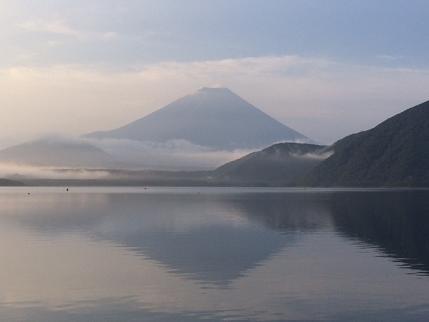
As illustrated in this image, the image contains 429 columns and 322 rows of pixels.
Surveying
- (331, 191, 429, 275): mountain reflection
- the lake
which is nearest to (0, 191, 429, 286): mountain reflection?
(331, 191, 429, 275): mountain reflection

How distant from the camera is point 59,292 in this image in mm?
35125

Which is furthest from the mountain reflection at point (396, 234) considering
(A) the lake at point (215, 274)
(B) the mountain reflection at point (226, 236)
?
(A) the lake at point (215, 274)

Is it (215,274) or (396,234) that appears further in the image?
(396,234)

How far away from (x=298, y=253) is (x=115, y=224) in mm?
35099

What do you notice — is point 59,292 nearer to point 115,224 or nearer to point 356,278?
point 356,278

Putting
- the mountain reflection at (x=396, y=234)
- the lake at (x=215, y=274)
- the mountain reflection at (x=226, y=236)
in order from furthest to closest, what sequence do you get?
the mountain reflection at (x=396, y=234), the mountain reflection at (x=226, y=236), the lake at (x=215, y=274)

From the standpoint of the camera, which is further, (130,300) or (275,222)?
(275,222)

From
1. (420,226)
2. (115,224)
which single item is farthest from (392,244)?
(115,224)

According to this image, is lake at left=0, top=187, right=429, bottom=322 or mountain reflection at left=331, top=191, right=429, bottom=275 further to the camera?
mountain reflection at left=331, top=191, right=429, bottom=275

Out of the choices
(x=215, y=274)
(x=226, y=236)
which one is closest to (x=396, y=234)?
(x=226, y=236)

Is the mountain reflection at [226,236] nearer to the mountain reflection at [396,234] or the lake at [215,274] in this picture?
the mountain reflection at [396,234]

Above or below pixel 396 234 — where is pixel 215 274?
below

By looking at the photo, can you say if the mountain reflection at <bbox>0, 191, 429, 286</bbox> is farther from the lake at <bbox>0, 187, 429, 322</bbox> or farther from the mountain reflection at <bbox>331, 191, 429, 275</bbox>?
the lake at <bbox>0, 187, 429, 322</bbox>

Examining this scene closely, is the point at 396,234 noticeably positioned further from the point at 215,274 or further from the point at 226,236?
the point at 215,274
